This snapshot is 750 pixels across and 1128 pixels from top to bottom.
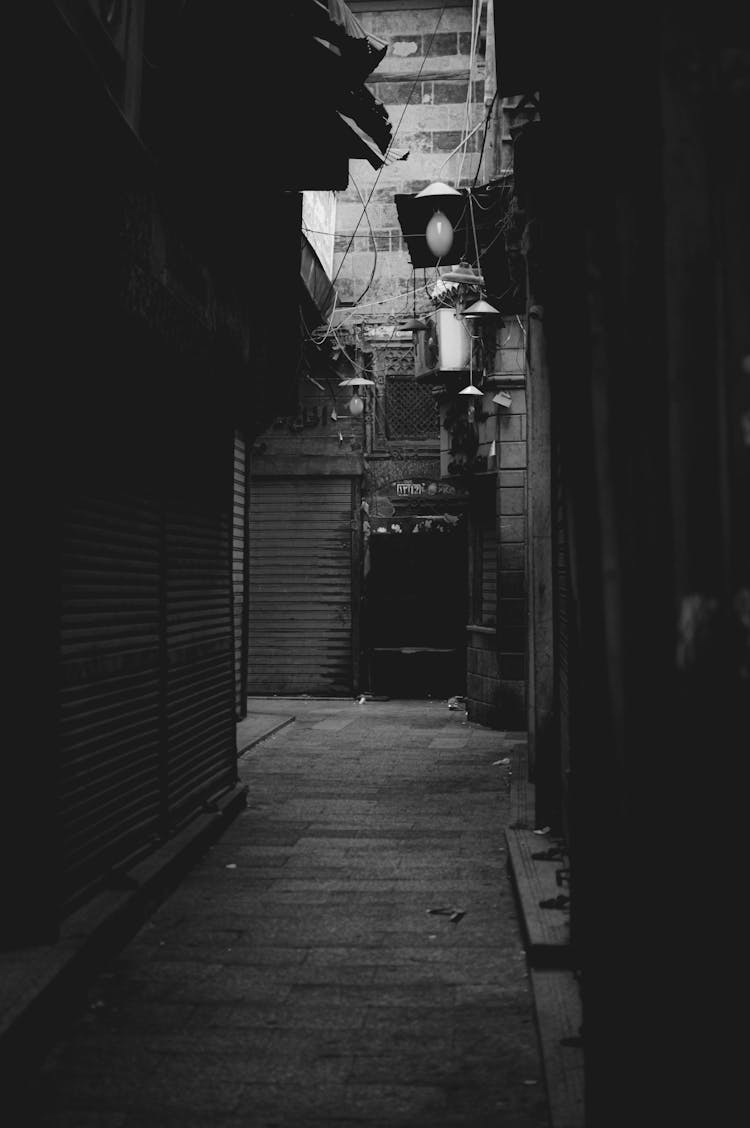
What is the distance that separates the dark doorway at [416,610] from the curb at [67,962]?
12.7 m

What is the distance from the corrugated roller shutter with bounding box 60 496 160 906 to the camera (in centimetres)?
607

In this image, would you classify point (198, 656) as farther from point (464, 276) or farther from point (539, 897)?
point (464, 276)

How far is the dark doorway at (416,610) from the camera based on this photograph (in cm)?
2052

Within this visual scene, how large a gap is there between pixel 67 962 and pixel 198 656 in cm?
386

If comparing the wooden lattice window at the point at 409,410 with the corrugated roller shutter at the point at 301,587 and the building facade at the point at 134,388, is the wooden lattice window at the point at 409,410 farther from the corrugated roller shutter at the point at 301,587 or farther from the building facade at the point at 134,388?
the building facade at the point at 134,388

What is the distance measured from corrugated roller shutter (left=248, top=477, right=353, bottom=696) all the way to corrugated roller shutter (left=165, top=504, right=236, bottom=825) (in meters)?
10.5

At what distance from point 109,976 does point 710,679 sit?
4695mm

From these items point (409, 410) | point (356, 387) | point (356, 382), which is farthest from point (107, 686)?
point (409, 410)

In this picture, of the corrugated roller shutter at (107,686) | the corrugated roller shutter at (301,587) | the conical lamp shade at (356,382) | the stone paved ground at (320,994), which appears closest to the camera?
the stone paved ground at (320,994)

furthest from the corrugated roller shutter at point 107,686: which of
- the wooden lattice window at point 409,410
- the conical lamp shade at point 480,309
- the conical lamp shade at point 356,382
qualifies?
the wooden lattice window at point 409,410

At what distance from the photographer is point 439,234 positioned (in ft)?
45.2

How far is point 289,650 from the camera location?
2097cm

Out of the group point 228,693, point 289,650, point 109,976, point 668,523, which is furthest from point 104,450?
point 289,650

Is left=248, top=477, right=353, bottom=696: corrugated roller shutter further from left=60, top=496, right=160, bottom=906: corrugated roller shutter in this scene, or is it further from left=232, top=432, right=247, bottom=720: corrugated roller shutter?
left=60, top=496, right=160, bottom=906: corrugated roller shutter
